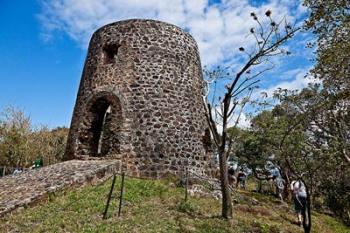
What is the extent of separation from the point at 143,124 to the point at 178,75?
8.64ft

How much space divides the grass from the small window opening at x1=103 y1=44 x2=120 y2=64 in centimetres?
558

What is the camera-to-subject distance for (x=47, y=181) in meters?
8.87

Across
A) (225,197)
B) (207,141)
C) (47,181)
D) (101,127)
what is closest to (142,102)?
(101,127)

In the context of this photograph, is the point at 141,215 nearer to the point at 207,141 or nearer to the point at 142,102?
the point at 142,102

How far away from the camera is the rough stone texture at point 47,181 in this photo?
294 inches

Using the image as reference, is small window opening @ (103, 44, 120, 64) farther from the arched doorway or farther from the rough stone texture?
the rough stone texture

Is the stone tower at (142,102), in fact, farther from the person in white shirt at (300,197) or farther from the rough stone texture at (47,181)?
the person in white shirt at (300,197)

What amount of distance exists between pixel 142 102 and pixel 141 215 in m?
5.73

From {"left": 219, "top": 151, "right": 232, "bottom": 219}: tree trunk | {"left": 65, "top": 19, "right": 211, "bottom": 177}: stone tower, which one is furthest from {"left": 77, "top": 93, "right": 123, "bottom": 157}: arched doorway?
{"left": 219, "top": 151, "right": 232, "bottom": 219}: tree trunk

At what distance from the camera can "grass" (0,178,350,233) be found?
6.51 meters

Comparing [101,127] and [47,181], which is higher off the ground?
[101,127]

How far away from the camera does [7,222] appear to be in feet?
21.1


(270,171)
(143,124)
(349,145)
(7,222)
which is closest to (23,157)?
(143,124)

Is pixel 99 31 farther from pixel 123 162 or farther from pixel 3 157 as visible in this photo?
pixel 3 157
